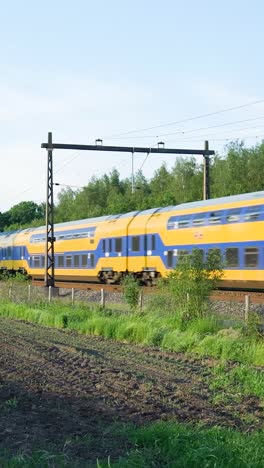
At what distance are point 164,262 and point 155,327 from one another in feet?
43.0

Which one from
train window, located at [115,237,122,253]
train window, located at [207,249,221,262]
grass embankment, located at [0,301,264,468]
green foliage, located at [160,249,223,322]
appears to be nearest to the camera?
grass embankment, located at [0,301,264,468]

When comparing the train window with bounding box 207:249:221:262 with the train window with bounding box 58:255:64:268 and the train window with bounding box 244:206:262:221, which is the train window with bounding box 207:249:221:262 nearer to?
the train window with bounding box 244:206:262:221

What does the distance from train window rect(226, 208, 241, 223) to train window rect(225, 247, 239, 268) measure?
1.10 metres

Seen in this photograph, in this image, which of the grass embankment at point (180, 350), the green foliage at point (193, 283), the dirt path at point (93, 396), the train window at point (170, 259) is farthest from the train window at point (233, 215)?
the dirt path at point (93, 396)

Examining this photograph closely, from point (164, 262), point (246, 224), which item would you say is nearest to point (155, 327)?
point (246, 224)

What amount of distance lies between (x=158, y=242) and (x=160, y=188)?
199ft

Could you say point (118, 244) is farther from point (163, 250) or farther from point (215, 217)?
point (215, 217)

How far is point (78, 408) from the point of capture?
862 cm

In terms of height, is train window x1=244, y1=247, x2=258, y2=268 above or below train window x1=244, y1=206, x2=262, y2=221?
below

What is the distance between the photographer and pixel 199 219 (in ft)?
92.0

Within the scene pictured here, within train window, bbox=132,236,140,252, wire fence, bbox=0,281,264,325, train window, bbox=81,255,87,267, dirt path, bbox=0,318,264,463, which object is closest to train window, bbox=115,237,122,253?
train window, bbox=132,236,140,252

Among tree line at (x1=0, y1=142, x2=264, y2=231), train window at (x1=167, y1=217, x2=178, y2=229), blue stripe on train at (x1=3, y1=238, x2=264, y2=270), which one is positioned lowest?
blue stripe on train at (x1=3, y1=238, x2=264, y2=270)

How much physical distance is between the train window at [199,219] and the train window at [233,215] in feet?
5.59

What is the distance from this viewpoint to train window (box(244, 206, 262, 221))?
24477mm
